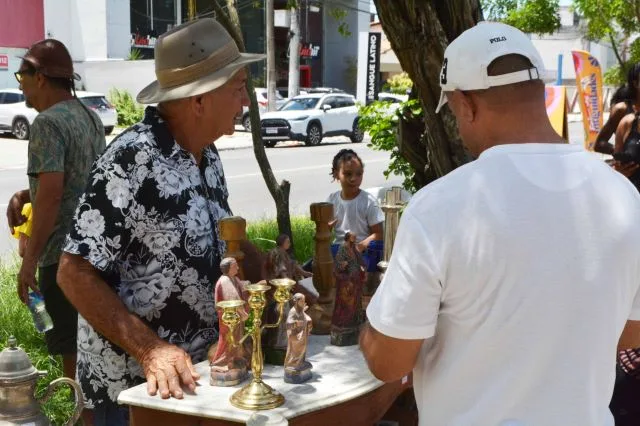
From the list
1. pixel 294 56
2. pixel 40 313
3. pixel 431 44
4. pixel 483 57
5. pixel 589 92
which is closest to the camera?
pixel 483 57

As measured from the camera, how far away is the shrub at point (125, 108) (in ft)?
82.6

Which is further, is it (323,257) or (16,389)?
(323,257)

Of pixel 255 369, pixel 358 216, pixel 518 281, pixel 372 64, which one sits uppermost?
pixel 372 64

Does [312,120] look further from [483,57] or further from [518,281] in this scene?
[518,281]

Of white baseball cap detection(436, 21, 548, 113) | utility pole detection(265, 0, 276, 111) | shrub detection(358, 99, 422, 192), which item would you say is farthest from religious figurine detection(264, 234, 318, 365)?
utility pole detection(265, 0, 276, 111)

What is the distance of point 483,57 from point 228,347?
3.36 feet

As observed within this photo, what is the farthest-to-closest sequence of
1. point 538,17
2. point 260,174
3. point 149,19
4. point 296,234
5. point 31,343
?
1. point 149,19
2. point 538,17
3. point 260,174
4. point 296,234
5. point 31,343

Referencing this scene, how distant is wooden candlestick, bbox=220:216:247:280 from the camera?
2.33 metres

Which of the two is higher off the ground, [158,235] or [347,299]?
[158,235]

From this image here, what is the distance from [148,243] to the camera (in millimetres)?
2359

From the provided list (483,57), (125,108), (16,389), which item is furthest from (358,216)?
(125,108)

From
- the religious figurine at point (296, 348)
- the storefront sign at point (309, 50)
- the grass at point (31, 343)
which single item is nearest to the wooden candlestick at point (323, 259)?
the religious figurine at point (296, 348)

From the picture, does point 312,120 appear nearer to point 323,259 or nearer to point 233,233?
point 323,259

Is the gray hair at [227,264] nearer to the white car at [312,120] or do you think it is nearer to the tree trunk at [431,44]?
the tree trunk at [431,44]
